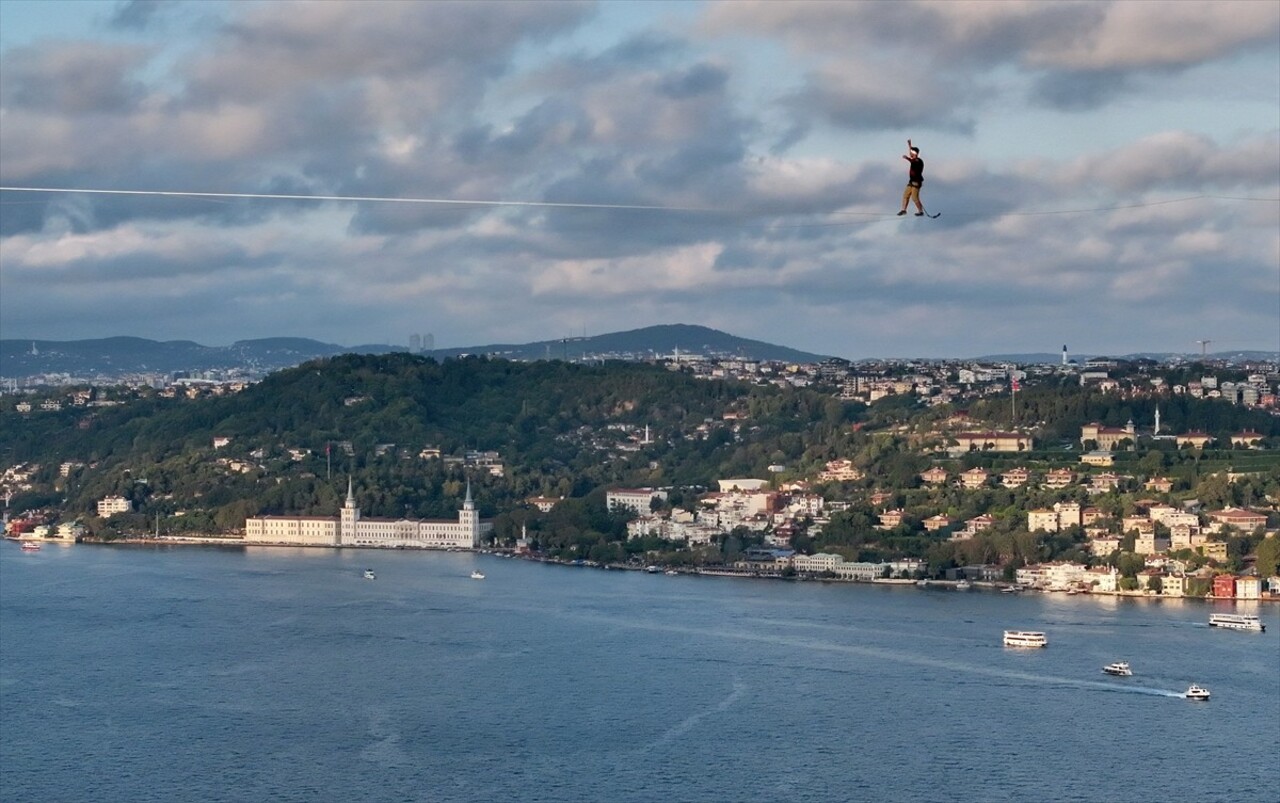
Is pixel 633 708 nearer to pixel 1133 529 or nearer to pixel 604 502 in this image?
pixel 1133 529

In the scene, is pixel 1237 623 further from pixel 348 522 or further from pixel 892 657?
pixel 348 522

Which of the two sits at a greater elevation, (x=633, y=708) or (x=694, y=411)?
(x=694, y=411)

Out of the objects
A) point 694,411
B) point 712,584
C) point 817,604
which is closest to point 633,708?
point 817,604

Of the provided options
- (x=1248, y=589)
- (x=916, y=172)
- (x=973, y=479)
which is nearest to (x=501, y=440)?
(x=973, y=479)

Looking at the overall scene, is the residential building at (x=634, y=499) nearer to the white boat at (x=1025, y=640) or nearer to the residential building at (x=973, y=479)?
the residential building at (x=973, y=479)

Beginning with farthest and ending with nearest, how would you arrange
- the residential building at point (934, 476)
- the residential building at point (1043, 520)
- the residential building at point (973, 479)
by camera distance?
the residential building at point (934, 476) < the residential building at point (973, 479) < the residential building at point (1043, 520)

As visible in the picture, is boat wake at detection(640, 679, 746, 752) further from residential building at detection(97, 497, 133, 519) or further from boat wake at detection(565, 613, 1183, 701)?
residential building at detection(97, 497, 133, 519)

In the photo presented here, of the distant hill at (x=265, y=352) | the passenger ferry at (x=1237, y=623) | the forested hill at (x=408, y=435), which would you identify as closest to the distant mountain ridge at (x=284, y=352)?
the distant hill at (x=265, y=352)

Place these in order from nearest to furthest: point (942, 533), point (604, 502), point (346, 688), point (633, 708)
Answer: point (633, 708), point (346, 688), point (942, 533), point (604, 502)
